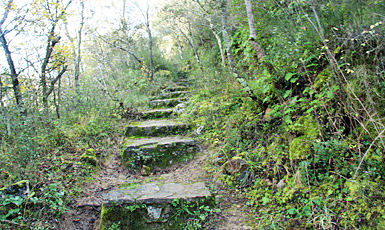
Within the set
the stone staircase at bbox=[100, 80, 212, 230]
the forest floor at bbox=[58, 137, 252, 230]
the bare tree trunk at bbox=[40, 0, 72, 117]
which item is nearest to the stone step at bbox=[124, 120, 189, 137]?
the stone staircase at bbox=[100, 80, 212, 230]

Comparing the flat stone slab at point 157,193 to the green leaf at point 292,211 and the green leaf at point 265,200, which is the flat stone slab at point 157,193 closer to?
the green leaf at point 265,200

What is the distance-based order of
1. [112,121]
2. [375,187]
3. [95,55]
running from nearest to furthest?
[375,187], [112,121], [95,55]

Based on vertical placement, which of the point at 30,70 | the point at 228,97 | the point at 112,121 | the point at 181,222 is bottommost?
the point at 181,222

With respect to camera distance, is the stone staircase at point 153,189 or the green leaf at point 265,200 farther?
the stone staircase at point 153,189

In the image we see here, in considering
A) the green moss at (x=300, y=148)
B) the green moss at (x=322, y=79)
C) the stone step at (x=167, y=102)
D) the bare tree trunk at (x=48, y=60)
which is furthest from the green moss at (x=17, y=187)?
the stone step at (x=167, y=102)

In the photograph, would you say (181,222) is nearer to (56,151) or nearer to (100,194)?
(100,194)

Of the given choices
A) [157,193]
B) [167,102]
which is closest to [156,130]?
[167,102]

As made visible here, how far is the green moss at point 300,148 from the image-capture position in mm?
2723

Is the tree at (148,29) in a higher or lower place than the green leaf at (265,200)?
higher

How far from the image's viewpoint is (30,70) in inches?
189

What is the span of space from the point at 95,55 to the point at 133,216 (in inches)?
398

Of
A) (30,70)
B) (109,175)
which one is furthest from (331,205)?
(30,70)

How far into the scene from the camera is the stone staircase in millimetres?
2828

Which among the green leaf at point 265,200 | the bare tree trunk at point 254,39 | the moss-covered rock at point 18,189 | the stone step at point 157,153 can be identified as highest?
the bare tree trunk at point 254,39
